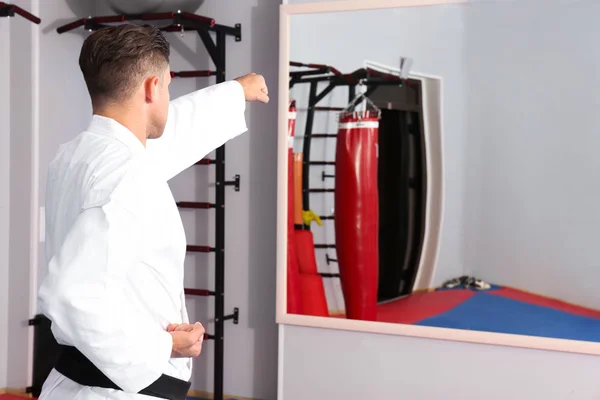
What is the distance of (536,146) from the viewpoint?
335 cm

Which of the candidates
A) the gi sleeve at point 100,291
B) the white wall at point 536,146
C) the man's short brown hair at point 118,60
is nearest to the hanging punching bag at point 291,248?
the white wall at point 536,146

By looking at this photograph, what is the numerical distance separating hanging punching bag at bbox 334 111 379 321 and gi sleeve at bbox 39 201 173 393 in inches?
95.7

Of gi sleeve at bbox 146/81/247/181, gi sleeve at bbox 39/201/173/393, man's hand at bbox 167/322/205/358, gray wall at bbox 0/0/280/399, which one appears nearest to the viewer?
gi sleeve at bbox 39/201/173/393

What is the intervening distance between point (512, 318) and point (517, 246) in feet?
1.12

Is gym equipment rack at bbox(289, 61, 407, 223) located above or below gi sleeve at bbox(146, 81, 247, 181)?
above

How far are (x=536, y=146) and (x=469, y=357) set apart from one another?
1065 mm

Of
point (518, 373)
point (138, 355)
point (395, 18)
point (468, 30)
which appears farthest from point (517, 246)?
point (138, 355)

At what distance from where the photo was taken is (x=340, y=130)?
376 centimetres

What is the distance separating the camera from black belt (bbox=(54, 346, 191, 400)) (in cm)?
150

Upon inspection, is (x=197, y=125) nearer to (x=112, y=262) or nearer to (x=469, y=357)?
(x=112, y=262)

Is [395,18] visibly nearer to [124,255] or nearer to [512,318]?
[512,318]

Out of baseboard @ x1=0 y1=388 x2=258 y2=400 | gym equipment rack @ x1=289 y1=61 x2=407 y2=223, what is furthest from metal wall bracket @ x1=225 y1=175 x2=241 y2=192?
baseboard @ x1=0 y1=388 x2=258 y2=400

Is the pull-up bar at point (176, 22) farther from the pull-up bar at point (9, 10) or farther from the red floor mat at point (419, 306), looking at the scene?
the red floor mat at point (419, 306)

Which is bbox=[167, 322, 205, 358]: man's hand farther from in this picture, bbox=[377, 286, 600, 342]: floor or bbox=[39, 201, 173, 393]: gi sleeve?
bbox=[377, 286, 600, 342]: floor
